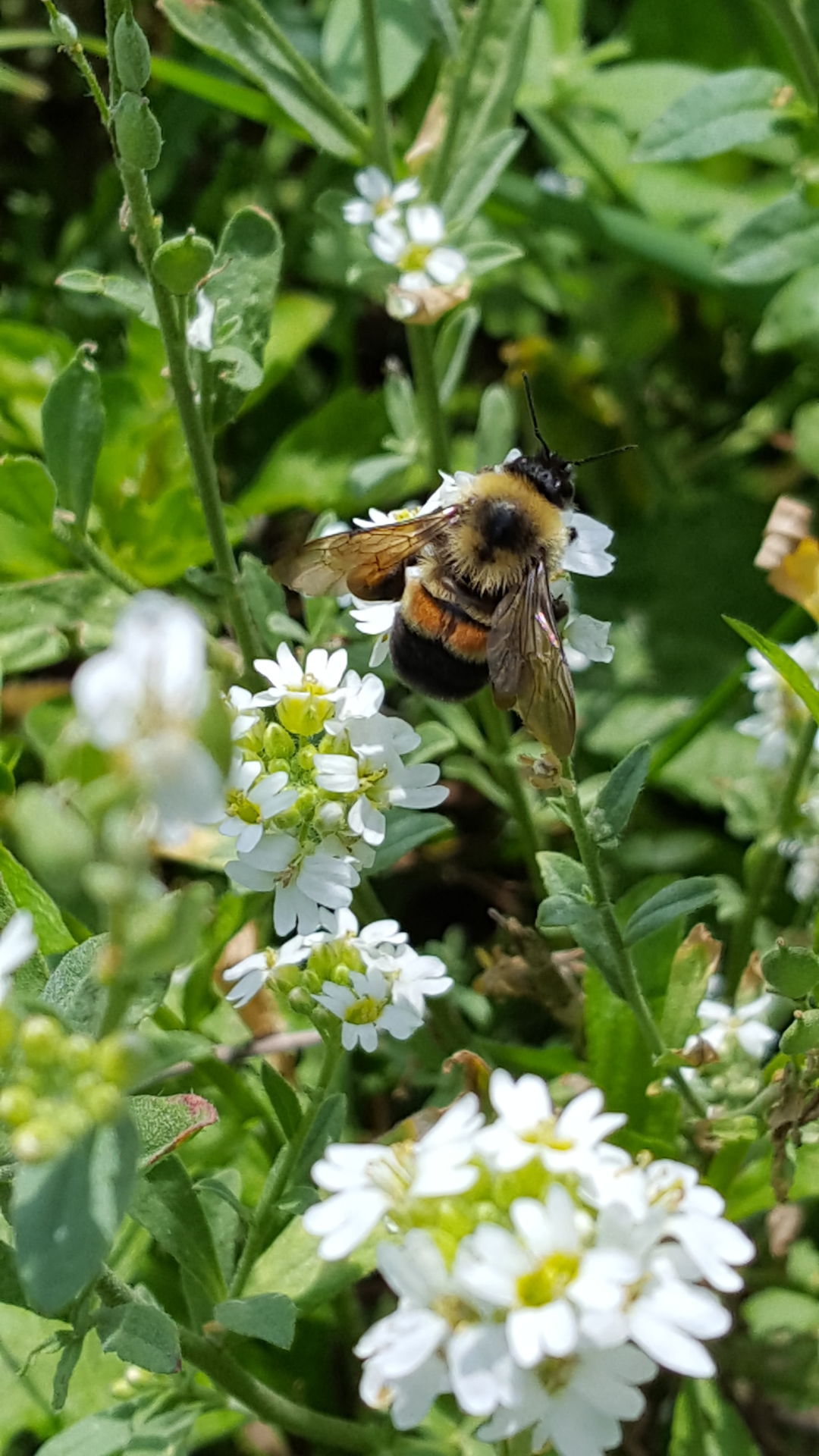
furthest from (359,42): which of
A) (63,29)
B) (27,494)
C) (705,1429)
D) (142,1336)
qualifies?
(705,1429)

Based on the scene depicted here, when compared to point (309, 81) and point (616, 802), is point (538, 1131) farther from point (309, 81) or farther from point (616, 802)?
point (309, 81)

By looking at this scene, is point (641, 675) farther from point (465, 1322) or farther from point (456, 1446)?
point (465, 1322)

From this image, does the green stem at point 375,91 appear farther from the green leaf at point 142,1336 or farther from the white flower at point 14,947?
the green leaf at point 142,1336

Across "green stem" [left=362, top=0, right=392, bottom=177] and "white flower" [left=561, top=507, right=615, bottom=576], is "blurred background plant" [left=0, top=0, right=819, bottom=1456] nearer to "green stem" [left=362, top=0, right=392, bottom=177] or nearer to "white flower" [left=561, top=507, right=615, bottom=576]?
"green stem" [left=362, top=0, right=392, bottom=177]

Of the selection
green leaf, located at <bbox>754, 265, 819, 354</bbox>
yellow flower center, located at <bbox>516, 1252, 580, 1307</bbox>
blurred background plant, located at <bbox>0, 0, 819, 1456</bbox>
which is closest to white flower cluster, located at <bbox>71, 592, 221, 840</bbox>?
blurred background plant, located at <bbox>0, 0, 819, 1456</bbox>

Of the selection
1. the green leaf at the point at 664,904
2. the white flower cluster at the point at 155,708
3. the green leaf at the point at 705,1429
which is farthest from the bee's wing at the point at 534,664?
the green leaf at the point at 705,1429

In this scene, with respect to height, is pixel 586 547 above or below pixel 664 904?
above
